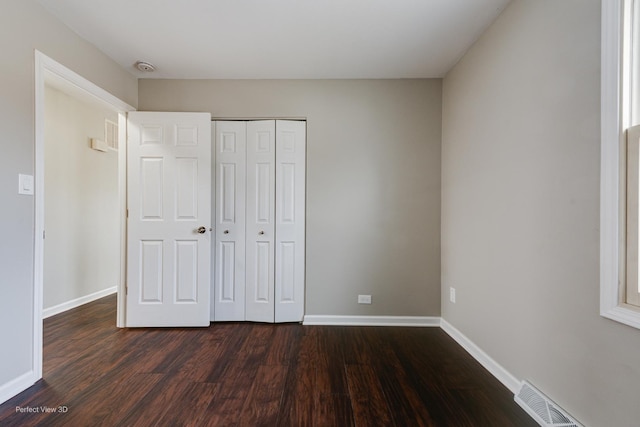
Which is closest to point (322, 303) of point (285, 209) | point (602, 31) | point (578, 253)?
point (285, 209)

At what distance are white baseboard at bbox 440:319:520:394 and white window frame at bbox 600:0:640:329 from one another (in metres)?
0.83

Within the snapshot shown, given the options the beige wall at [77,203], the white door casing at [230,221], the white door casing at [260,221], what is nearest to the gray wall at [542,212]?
the white door casing at [260,221]

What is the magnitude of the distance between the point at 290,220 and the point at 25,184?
189cm

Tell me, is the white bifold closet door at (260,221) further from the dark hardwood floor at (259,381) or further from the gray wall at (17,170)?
the gray wall at (17,170)

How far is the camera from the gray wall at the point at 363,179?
278 centimetres

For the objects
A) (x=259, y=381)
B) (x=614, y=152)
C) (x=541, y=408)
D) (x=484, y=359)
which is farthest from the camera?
(x=484, y=359)

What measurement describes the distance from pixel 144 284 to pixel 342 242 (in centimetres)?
195

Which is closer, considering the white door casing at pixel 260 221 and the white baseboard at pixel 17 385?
the white baseboard at pixel 17 385

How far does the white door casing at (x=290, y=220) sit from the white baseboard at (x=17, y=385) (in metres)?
1.72

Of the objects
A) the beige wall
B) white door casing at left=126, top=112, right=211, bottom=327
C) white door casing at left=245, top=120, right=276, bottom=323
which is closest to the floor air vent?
white door casing at left=245, top=120, right=276, bottom=323

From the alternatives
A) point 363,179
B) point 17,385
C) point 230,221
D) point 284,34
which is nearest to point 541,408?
point 363,179

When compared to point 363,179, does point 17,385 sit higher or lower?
lower

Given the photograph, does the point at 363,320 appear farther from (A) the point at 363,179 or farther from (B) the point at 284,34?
(B) the point at 284,34

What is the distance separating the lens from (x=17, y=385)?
5.46 feet
